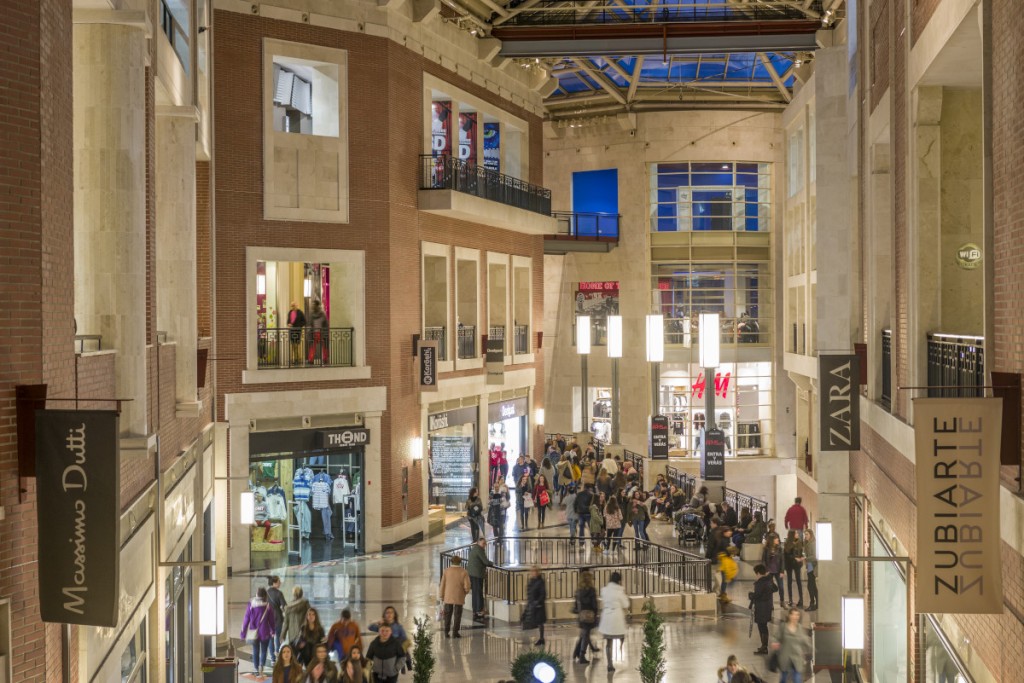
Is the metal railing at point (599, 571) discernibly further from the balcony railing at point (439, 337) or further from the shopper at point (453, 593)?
the balcony railing at point (439, 337)

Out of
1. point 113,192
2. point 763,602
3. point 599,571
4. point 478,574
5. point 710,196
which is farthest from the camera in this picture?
point 710,196

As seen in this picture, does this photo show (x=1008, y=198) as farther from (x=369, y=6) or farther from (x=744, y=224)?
(x=744, y=224)

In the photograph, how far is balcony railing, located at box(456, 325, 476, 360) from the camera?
1212 inches

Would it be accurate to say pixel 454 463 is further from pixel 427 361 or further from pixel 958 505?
pixel 958 505

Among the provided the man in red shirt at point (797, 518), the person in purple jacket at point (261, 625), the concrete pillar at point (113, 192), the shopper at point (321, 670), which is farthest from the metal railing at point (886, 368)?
the concrete pillar at point (113, 192)

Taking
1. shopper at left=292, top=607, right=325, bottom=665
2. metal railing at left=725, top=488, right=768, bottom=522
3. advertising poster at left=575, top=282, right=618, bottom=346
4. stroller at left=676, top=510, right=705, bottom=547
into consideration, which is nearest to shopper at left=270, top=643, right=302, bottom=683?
shopper at left=292, top=607, right=325, bottom=665

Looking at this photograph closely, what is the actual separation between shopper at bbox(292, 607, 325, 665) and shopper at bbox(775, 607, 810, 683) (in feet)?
19.2

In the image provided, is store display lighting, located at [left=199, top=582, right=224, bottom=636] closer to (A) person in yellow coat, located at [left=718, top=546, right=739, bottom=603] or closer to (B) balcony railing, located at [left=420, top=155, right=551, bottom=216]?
(A) person in yellow coat, located at [left=718, top=546, right=739, bottom=603]

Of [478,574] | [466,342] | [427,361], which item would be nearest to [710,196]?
[466,342]

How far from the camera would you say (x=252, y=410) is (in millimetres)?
23859

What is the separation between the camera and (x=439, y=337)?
96.6 ft

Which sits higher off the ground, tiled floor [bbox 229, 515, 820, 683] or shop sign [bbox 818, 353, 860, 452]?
shop sign [bbox 818, 353, 860, 452]

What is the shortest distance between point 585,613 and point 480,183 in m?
16.4

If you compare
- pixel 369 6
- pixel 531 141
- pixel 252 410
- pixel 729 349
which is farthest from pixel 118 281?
pixel 729 349
